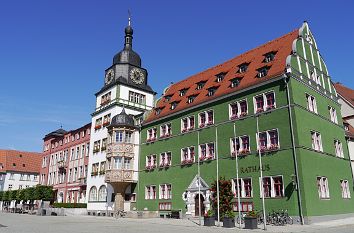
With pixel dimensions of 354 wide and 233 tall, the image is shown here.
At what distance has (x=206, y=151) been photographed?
34.3 m

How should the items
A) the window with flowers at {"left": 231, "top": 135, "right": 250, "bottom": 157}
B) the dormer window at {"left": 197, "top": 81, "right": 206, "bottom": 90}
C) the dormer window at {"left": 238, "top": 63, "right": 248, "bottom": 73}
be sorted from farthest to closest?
the dormer window at {"left": 197, "top": 81, "right": 206, "bottom": 90} → the dormer window at {"left": 238, "top": 63, "right": 248, "bottom": 73} → the window with flowers at {"left": 231, "top": 135, "right": 250, "bottom": 157}

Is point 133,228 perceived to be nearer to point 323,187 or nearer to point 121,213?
point 323,187

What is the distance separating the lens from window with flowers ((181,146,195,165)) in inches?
1421

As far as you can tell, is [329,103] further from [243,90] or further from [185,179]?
[185,179]

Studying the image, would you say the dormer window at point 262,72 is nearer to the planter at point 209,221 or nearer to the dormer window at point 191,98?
the dormer window at point 191,98

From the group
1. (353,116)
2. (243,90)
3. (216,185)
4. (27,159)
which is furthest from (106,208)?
(27,159)

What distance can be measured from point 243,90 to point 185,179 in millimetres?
11123

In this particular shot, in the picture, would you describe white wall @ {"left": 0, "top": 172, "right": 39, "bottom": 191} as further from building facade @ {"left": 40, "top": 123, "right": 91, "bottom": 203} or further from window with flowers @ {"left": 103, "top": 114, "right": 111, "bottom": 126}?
window with flowers @ {"left": 103, "top": 114, "right": 111, "bottom": 126}

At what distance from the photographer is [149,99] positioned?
51312 mm

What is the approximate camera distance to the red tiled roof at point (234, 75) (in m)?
31.5

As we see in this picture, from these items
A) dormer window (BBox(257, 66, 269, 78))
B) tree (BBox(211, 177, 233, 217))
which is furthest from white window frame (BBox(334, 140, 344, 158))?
tree (BBox(211, 177, 233, 217))

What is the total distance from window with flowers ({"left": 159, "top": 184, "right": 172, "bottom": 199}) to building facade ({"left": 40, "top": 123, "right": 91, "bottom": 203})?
16.2 meters

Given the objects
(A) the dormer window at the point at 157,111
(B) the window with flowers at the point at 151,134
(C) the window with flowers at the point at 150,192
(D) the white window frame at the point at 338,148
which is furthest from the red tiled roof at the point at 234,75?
(D) the white window frame at the point at 338,148

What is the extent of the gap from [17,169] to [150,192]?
55.9 m
